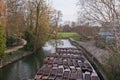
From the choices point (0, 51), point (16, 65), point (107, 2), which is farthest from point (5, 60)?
point (107, 2)

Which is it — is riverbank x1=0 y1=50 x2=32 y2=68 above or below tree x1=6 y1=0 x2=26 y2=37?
below

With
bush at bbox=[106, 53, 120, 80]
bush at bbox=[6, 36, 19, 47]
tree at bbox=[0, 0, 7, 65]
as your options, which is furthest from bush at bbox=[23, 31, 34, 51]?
bush at bbox=[106, 53, 120, 80]

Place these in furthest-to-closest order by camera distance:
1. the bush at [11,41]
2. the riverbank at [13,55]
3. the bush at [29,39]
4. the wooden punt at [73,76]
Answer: the bush at [29,39], the bush at [11,41], the riverbank at [13,55], the wooden punt at [73,76]

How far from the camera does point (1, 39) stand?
27297mm

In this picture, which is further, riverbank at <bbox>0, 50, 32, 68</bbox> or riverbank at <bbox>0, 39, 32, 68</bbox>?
riverbank at <bbox>0, 39, 32, 68</bbox>

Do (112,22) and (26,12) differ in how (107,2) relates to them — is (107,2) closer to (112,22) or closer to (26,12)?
(112,22)

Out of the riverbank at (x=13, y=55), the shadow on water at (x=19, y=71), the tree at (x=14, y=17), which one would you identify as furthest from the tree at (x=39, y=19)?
the shadow on water at (x=19, y=71)

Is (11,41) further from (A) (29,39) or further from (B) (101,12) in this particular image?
(B) (101,12)

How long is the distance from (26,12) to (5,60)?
1570 cm

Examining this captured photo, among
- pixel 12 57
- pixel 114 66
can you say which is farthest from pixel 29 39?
pixel 114 66

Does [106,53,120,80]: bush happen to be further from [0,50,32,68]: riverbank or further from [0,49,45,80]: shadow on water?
[0,50,32,68]: riverbank

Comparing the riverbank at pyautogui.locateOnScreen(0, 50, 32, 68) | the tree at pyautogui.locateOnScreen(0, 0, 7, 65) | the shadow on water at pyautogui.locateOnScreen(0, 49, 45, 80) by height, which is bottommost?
the shadow on water at pyautogui.locateOnScreen(0, 49, 45, 80)

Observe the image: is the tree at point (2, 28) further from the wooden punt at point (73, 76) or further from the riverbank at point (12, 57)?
the wooden punt at point (73, 76)

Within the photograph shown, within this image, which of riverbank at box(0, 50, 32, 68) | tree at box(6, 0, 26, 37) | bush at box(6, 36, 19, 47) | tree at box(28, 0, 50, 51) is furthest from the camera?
tree at box(28, 0, 50, 51)
